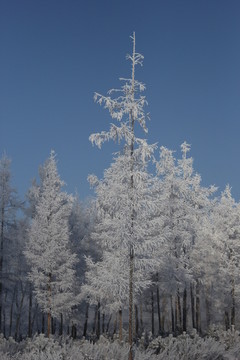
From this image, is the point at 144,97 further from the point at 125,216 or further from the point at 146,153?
the point at 125,216

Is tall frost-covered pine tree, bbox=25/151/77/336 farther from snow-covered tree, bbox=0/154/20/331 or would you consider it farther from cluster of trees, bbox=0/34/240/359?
snow-covered tree, bbox=0/154/20/331

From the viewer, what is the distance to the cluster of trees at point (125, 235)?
1634cm

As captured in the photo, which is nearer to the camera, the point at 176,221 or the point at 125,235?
the point at 125,235

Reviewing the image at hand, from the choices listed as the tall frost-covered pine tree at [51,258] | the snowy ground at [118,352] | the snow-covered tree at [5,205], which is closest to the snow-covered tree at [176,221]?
the tall frost-covered pine tree at [51,258]

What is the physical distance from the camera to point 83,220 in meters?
36.8

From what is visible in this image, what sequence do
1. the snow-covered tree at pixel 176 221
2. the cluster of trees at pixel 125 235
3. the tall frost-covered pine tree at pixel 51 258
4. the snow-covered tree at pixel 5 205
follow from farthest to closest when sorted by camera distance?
the snow-covered tree at pixel 5 205
the snow-covered tree at pixel 176 221
the tall frost-covered pine tree at pixel 51 258
the cluster of trees at pixel 125 235

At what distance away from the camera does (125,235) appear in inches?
637

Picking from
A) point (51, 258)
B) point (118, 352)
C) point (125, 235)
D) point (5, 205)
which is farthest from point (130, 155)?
point (5, 205)

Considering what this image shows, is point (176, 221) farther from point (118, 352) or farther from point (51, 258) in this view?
point (118, 352)

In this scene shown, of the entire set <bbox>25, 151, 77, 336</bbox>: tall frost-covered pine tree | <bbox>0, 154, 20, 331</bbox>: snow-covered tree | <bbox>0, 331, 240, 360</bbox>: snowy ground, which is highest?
<bbox>0, 154, 20, 331</bbox>: snow-covered tree

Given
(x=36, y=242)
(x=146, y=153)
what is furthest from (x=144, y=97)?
(x=36, y=242)

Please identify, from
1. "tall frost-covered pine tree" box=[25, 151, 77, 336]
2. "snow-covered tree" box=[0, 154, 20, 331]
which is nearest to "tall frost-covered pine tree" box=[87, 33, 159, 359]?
"tall frost-covered pine tree" box=[25, 151, 77, 336]

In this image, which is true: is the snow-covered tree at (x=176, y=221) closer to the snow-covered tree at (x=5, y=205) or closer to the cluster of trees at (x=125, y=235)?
the cluster of trees at (x=125, y=235)

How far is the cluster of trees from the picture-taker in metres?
16.3
